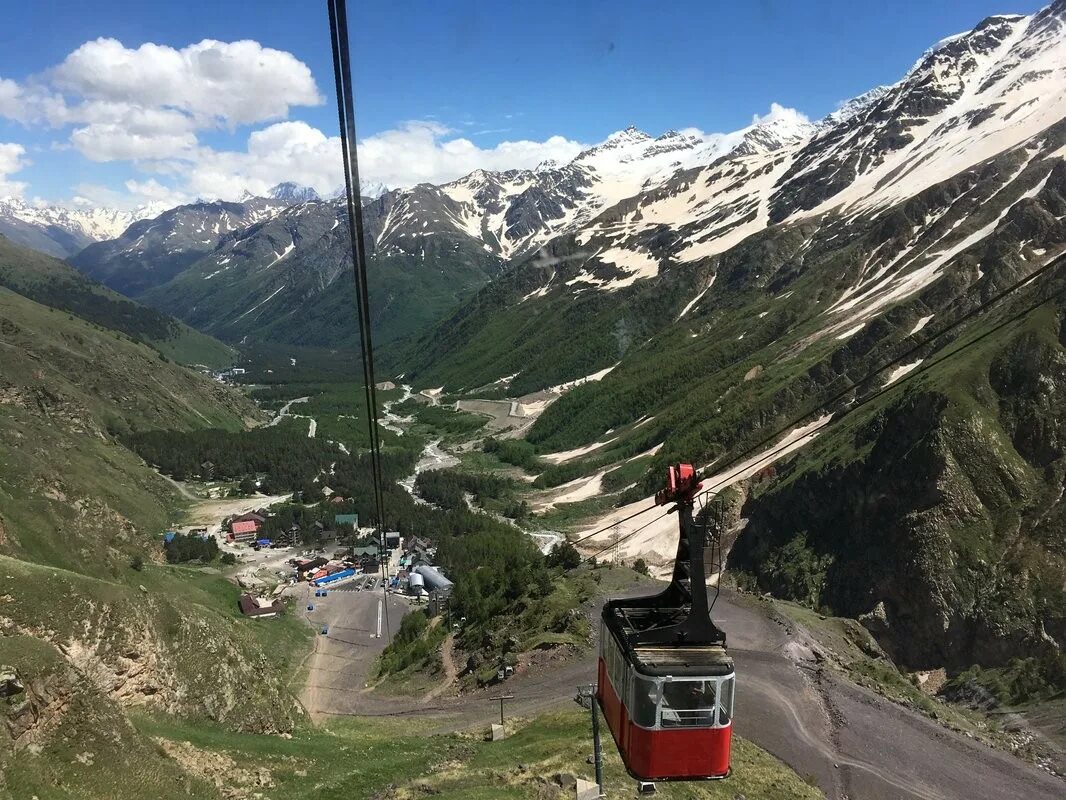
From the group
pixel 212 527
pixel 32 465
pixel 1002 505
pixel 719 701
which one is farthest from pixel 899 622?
pixel 212 527

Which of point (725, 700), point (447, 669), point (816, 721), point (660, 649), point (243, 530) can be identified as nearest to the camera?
point (725, 700)

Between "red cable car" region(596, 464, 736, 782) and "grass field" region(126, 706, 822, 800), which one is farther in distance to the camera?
"grass field" region(126, 706, 822, 800)

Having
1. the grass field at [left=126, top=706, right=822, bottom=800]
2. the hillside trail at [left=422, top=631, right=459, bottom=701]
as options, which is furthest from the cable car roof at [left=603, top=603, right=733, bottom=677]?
the hillside trail at [left=422, top=631, right=459, bottom=701]

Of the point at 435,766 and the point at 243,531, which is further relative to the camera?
the point at 243,531

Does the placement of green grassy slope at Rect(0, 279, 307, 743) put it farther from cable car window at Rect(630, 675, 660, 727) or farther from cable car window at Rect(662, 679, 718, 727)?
cable car window at Rect(662, 679, 718, 727)

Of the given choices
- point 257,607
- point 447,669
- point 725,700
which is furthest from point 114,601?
point 257,607

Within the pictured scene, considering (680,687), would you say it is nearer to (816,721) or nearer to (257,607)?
(816,721)

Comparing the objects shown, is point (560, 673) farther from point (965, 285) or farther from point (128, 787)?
point (965, 285)
